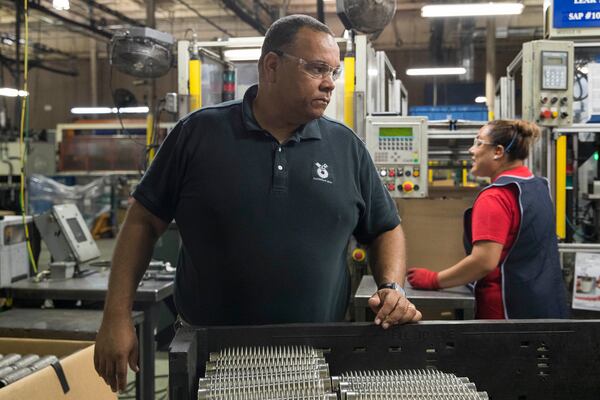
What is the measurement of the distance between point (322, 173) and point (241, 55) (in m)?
2.48

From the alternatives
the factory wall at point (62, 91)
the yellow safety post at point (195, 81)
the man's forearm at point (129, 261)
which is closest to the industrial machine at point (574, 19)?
the yellow safety post at point (195, 81)

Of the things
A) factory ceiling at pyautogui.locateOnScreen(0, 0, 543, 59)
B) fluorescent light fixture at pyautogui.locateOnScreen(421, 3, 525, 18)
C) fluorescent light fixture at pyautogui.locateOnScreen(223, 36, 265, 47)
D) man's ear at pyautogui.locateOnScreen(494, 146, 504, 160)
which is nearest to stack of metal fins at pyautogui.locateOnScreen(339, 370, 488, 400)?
man's ear at pyautogui.locateOnScreen(494, 146, 504, 160)

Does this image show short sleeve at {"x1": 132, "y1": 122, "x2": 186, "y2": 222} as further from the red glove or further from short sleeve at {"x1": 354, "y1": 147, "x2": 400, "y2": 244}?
the red glove

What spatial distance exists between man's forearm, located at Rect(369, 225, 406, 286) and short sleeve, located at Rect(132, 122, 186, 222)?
1.65 ft

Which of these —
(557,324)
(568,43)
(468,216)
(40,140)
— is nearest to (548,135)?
(568,43)

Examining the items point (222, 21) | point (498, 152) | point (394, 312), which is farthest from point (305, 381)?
point (222, 21)

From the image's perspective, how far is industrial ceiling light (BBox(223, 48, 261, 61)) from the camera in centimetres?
355

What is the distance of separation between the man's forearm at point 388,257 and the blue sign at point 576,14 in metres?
2.33

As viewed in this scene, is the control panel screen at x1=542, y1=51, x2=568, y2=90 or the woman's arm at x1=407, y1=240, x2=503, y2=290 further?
the control panel screen at x1=542, y1=51, x2=568, y2=90

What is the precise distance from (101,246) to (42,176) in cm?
149

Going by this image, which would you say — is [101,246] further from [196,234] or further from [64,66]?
[196,234]

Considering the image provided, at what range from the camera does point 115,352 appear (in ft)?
3.78

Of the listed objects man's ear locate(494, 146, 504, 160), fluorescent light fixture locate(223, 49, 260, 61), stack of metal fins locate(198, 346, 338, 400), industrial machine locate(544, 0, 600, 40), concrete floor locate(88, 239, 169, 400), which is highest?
industrial machine locate(544, 0, 600, 40)

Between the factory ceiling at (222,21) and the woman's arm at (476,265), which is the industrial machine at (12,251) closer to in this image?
the woman's arm at (476,265)
